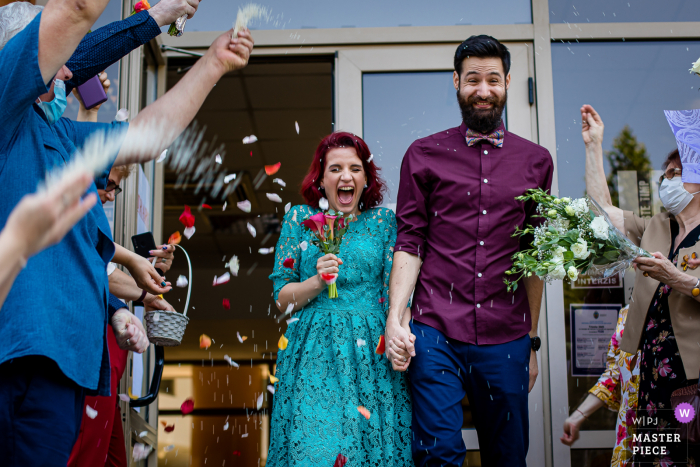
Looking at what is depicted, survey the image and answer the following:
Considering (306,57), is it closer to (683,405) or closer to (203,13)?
Result: (203,13)

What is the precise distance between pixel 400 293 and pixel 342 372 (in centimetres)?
39

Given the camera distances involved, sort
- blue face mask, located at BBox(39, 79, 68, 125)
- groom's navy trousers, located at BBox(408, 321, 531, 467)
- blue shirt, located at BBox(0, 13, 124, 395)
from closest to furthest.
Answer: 1. blue shirt, located at BBox(0, 13, 124, 395)
2. blue face mask, located at BBox(39, 79, 68, 125)
3. groom's navy trousers, located at BBox(408, 321, 531, 467)

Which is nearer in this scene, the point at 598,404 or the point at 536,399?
the point at 598,404

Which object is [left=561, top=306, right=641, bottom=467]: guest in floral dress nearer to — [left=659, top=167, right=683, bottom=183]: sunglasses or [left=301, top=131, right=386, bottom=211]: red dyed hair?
[left=659, top=167, right=683, bottom=183]: sunglasses

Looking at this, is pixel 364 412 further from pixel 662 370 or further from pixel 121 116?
pixel 121 116

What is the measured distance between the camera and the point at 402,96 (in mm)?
3971

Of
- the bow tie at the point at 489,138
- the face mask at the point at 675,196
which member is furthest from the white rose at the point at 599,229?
the face mask at the point at 675,196

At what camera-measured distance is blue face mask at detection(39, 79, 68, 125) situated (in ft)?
5.12

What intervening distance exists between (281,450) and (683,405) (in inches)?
61.2

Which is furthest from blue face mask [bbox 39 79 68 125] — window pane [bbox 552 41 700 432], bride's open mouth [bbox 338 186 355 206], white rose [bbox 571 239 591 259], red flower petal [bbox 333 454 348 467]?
window pane [bbox 552 41 700 432]

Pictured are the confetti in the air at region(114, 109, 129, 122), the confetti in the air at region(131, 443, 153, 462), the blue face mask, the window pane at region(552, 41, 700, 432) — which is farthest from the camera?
the window pane at region(552, 41, 700, 432)

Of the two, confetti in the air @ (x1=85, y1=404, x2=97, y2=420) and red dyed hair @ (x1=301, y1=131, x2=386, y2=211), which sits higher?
red dyed hair @ (x1=301, y1=131, x2=386, y2=211)

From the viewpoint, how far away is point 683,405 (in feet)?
8.18

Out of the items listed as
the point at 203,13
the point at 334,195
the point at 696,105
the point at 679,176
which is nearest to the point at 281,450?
the point at 334,195
